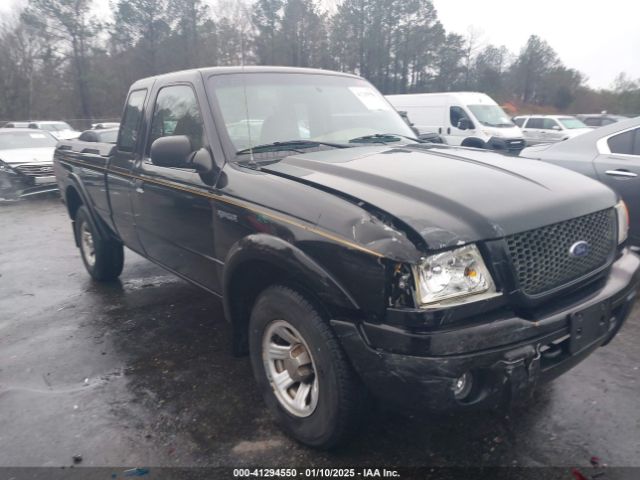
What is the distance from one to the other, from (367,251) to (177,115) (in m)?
2.19

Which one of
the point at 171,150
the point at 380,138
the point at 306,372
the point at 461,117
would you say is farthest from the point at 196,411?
the point at 461,117

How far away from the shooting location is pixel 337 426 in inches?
95.5

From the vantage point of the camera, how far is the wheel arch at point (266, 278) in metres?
2.26

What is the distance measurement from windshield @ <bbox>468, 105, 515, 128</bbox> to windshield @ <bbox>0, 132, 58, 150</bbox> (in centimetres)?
1251

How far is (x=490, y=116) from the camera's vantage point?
1625 cm

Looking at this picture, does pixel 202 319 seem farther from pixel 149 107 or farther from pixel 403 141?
pixel 403 141

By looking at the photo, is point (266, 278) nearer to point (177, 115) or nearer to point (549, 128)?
point (177, 115)

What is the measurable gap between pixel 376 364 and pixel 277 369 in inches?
35.8

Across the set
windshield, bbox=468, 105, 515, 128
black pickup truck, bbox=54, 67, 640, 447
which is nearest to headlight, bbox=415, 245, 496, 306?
black pickup truck, bbox=54, 67, 640, 447

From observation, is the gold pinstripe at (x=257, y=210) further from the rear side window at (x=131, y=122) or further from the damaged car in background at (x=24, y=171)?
the damaged car in background at (x=24, y=171)

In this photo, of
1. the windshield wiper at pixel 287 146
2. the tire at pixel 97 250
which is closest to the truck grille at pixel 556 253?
the windshield wiper at pixel 287 146

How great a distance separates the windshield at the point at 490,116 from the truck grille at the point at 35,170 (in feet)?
40.4

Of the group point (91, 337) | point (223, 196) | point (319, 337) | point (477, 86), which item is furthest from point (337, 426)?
point (477, 86)

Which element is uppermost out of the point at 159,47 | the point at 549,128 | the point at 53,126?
the point at 159,47
